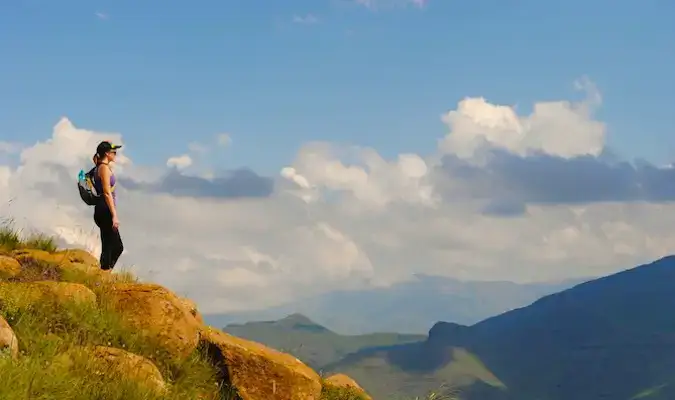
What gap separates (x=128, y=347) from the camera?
1181 cm

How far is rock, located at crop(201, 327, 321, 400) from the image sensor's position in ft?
41.0

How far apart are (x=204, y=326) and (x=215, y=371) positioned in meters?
1.49

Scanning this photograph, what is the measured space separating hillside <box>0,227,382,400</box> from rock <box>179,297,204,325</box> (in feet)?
0.10

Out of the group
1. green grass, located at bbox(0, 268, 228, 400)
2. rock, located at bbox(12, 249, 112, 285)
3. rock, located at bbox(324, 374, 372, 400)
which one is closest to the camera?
green grass, located at bbox(0, 268, 228, 400)

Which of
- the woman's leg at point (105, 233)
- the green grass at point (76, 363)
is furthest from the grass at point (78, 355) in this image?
the woman's leg at point (105, 233)

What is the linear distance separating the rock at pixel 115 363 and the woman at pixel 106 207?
5245 mm

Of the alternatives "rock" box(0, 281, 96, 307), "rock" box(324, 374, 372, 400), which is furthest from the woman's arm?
"rock" box(324, 374, 372, 400)

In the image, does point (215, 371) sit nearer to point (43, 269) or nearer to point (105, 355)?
point (105, 355)

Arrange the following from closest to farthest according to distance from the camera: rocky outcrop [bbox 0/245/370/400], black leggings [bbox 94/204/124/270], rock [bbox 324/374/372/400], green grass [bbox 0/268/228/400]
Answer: green grass [bbox 0/268/228/400] → rocky outcrop [bbox 0/245/370/400] → rock [bbox 324/374/372/400] → black leggings [bbox 94/204/124/270]

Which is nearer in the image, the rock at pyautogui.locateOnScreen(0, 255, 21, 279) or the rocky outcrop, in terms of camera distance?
the rocky outcrop

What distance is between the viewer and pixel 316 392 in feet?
43.4

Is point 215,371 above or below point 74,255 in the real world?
below

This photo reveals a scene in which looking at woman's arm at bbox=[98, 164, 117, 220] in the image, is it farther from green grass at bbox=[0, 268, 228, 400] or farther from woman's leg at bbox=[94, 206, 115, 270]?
green grass at bbox=[0, 268, 228, 400]

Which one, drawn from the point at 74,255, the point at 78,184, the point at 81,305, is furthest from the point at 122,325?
the point at 74,255
